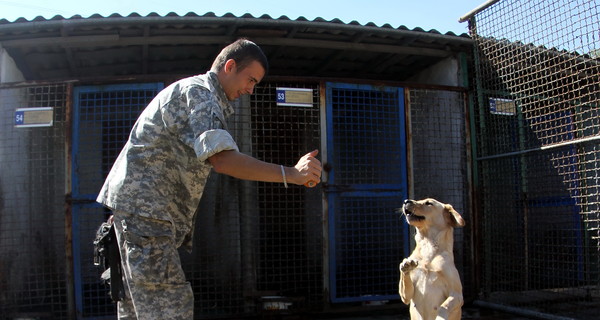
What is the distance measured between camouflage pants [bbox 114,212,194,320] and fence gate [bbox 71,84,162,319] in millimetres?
3015

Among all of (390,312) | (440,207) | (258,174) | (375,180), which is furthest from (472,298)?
(258,174)

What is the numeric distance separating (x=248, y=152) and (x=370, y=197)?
4.97 feet

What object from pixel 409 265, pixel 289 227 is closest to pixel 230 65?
pixel 409 265

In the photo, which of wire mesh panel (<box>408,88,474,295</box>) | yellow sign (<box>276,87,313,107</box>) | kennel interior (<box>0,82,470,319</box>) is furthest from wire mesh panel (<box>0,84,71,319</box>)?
wire mesh panel (<box>408,88,474,295</box>)

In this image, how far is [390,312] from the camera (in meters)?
5.52

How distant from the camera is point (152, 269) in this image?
2.25m

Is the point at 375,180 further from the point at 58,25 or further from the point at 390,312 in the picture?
the point at 58,25

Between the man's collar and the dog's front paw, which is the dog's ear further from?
the man's collar

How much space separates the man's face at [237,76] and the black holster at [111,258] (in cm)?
92

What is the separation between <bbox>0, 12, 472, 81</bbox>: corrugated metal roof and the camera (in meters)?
5.18

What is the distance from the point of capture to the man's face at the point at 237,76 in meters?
2.44

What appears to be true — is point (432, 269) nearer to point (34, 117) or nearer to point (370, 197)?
point (370, 197)

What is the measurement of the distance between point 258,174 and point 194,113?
1.33ft

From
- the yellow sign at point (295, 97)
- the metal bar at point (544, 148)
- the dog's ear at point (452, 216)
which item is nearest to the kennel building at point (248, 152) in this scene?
the yellow sign at point (295, 97)
